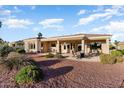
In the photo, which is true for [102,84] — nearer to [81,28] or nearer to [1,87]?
[1,87]

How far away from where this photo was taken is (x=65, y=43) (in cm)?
3484

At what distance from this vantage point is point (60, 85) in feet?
32.1

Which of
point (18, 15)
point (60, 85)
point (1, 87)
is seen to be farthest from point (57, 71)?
point (18, 15)

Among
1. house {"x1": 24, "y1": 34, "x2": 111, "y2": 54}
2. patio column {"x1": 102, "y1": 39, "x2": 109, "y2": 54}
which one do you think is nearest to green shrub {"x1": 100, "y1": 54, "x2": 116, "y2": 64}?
patio column {"x1": 102, "y1": 39, "x2": 109, "y2": 54}

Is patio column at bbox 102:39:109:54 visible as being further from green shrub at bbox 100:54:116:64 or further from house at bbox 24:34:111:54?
green shrub at bbox 100:54:116:64

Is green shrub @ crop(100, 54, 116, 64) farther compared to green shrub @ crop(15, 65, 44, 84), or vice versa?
green shrub @ crop(100, 54, 116, 64)

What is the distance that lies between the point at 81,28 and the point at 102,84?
66.5 ft

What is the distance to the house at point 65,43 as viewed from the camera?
26987mm

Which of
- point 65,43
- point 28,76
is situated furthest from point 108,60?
point 65,43

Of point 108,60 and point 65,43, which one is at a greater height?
point 65,43

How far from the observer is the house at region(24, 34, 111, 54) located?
27.0 meters

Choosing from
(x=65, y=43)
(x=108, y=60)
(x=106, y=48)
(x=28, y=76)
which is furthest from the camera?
(x=65, y=43)

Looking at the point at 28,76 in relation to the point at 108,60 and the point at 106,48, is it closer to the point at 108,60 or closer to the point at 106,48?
the point at 108,60
